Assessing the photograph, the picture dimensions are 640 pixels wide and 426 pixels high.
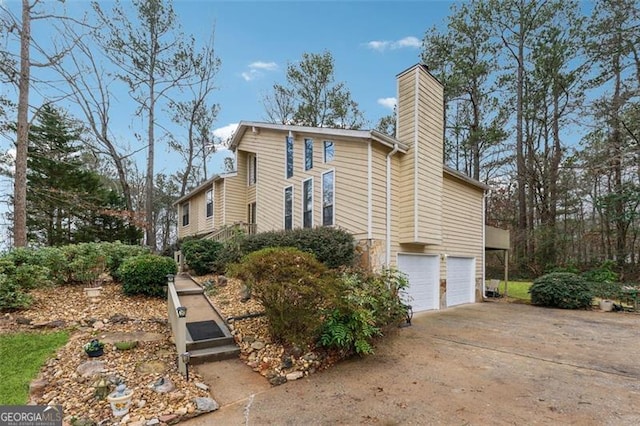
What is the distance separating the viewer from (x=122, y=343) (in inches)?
219

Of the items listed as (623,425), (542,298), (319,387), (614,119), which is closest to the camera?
(623,425)

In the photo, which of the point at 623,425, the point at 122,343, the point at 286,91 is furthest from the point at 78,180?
the point at 623,425

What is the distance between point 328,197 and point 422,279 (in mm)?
4120

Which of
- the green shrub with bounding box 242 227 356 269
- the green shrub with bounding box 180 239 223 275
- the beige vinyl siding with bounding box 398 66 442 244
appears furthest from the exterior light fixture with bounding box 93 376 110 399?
the beige vinyl siding with bounding box 398 66 442 244

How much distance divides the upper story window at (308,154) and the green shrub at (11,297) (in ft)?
26.4

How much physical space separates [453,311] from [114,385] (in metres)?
9.67

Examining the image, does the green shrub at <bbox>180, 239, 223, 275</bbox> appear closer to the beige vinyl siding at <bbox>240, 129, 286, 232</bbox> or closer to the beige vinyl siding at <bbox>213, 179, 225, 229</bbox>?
the beige vinyl siding at <bbox>240, 129, 286, 232</bbox>

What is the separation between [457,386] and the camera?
4.64 meters

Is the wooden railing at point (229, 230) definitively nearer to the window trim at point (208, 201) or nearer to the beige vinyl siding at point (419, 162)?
the window trim at point (208, 201)

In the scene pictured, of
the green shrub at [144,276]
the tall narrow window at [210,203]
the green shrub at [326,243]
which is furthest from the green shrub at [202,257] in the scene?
the tall narrow window at [210,203]

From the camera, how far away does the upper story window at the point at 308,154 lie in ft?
37.1

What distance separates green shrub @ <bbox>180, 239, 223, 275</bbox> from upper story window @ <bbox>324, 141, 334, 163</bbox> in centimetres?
519

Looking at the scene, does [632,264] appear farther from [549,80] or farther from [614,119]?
[549,80]

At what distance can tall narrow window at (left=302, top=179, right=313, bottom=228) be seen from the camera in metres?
11.1
